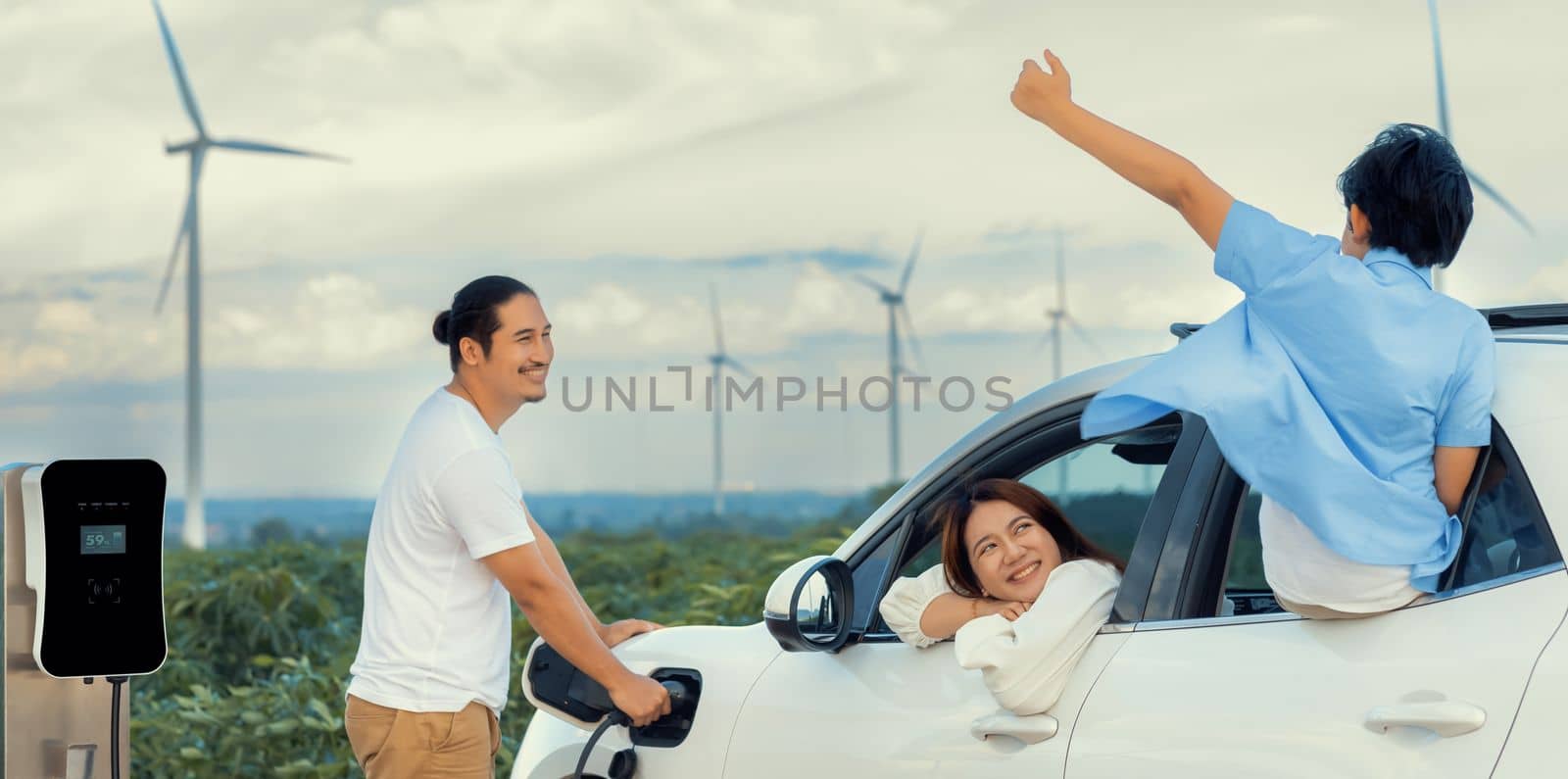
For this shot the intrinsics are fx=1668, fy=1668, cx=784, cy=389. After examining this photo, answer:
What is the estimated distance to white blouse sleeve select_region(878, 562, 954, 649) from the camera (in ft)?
10.4

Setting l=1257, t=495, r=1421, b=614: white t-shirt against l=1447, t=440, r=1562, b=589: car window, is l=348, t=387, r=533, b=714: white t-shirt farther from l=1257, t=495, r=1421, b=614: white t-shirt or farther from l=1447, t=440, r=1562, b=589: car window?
l=1447, t=440, r=1562, b=589: car window

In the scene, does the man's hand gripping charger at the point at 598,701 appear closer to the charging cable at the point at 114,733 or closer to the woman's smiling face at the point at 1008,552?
the woman's smiling face at the point at 1008,552

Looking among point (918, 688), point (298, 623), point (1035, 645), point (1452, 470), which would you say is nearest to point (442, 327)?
point (918, 688)

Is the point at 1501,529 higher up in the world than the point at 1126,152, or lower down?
lower down

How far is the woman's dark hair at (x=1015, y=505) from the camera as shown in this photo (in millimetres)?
3201

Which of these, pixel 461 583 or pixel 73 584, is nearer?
pixel 461 583

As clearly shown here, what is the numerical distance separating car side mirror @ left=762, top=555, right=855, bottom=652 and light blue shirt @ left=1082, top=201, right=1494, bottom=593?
899mm

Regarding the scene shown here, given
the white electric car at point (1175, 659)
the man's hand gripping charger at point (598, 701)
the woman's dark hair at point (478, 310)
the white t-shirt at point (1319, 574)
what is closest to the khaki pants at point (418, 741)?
the man's hand gripping charger at point (598, 701)

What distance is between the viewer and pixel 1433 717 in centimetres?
228

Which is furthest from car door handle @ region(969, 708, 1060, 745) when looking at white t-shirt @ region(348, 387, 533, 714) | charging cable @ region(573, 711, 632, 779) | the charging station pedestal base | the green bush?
the green bush

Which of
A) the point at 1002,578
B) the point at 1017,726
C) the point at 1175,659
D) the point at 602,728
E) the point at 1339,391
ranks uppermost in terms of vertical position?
the point at 1339,391

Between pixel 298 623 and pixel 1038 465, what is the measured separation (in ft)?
24.2

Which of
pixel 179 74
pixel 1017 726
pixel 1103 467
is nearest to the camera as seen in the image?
pixel 1017 726

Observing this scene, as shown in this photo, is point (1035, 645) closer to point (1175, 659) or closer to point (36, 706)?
point (1175, 659)
